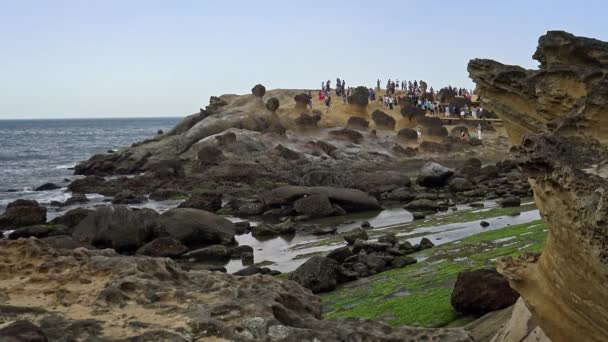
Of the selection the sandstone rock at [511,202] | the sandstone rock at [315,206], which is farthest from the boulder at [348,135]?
the sandstone rock at [511,202]

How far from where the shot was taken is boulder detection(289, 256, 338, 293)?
48.4 ft

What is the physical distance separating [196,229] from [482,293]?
14115mm

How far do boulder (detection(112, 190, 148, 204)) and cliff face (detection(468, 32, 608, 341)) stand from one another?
91.3 feet

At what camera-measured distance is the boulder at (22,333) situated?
5719 mm

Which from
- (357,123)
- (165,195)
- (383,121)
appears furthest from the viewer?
(383,121)

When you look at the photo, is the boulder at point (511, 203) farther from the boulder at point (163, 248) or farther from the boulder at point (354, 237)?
the boulder at point (163, 248)

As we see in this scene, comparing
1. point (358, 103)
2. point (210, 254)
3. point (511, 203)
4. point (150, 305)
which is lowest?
point (210, 254)

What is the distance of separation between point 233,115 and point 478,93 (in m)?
46.6

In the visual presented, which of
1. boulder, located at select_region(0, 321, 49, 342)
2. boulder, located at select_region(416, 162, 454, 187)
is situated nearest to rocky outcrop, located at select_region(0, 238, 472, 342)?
boulder, located at select_region(0, 321, 49, 342)

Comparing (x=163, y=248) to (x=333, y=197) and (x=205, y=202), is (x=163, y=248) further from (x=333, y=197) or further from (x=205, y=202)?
(x=333, y=197)

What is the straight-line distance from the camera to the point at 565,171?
5316 mm

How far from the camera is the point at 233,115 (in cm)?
5384

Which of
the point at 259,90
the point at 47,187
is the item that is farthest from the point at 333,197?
the point at 259,90

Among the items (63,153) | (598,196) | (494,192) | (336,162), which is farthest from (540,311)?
(63,153)
